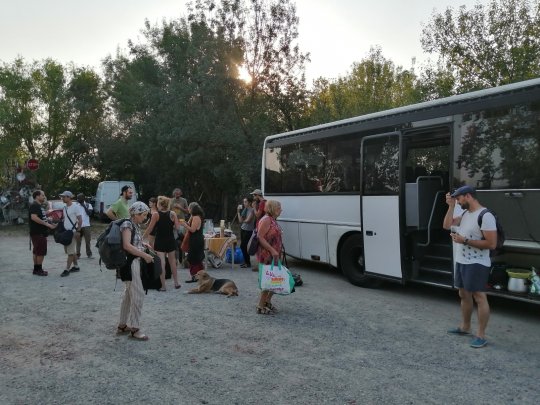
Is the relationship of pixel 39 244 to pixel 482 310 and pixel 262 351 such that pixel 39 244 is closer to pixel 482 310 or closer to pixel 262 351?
pixel 262 351

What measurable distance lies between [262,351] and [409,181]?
165 inches

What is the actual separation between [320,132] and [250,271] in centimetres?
351

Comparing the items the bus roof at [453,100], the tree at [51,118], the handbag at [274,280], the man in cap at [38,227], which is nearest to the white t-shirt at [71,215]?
the man in cap at [38,227]

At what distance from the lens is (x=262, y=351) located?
529cm

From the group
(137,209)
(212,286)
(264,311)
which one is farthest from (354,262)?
(137,209)

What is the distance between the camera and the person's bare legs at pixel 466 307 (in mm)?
5684

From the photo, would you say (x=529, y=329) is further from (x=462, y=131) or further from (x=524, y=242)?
(x=462, y=131)

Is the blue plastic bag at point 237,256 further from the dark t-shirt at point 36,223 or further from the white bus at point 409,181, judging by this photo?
the dark t-shirt at point 36,223

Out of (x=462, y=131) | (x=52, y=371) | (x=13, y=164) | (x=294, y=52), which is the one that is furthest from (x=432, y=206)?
(x=13, y=164)

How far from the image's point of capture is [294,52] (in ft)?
69.7

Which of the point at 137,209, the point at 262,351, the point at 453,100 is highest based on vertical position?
the point at 453,100

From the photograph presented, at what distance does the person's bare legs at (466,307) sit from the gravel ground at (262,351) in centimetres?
18

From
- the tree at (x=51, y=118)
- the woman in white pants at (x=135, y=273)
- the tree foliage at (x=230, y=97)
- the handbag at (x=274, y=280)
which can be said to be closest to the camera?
the woman in white pants at (x=135, y=273)

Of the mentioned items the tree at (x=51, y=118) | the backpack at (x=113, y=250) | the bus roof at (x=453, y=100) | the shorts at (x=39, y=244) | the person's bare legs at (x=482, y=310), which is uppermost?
the tree at (x=51, y=118)
